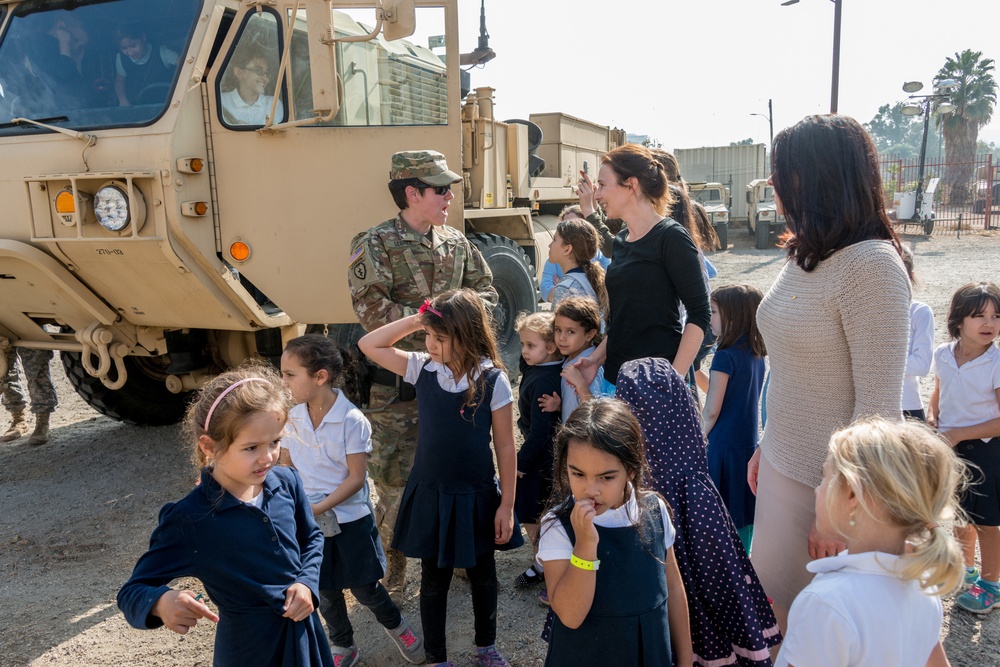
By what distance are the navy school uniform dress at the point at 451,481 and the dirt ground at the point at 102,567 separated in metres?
0.59

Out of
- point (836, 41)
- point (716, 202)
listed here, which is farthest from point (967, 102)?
point (836, 41)

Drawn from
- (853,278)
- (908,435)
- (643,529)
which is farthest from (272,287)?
(908,435)

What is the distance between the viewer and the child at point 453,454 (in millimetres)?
2633

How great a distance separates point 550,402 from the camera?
3168 mm

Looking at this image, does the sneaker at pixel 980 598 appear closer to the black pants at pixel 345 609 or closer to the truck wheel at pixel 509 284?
the black pants at pixel 345 609

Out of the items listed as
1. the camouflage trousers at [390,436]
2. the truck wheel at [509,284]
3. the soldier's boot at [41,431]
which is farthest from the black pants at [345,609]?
the soldier's boot at [41,431]

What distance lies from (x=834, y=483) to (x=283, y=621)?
131 cm

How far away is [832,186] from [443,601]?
5.90ft

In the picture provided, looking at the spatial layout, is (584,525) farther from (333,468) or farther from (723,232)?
(723,232)

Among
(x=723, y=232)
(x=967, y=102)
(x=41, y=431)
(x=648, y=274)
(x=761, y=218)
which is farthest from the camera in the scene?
(x=967, y=102)

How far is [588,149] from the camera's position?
927 centimetres

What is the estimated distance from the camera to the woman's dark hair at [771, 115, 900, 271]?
1.95m

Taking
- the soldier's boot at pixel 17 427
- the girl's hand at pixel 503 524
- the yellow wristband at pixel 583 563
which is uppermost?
the yellow wristband at pixel 583 563

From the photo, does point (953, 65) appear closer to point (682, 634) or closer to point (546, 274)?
point (546, 274)
